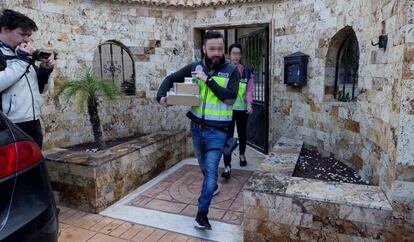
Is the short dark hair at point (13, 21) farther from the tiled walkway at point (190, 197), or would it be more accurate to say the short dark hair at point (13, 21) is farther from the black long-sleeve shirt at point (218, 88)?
the tiled walkway at point (190, 197)

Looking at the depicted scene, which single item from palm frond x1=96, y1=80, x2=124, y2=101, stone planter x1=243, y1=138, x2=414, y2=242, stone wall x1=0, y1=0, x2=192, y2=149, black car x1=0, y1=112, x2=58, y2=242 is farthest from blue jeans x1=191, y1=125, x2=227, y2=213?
stone wall x1=0, y1=0, x2=192, y2=149

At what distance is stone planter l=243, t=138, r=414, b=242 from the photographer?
1885 millimetres

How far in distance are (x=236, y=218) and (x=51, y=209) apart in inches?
74.7

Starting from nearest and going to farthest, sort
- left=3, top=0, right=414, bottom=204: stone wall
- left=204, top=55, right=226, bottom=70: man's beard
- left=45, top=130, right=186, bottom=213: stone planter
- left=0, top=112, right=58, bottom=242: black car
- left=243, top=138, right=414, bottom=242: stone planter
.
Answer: left=0, top=112, right=58, bottom=242: black car < left=243, top=138, right=414, bottom=242: stone planter < left=3, top=0, right=414, bottom=204: stone wall < left=204, top=55, right=226, bottom=70: man's beard < left=45, top=130, right=186, bottom=213: stone planter

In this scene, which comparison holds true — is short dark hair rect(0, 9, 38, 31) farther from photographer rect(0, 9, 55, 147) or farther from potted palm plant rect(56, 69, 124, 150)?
potted palm plant rect(56, 69, 124, 150)

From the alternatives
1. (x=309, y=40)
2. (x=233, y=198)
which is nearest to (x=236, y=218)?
(x=233, y=198)

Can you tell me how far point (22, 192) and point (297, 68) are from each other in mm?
3477

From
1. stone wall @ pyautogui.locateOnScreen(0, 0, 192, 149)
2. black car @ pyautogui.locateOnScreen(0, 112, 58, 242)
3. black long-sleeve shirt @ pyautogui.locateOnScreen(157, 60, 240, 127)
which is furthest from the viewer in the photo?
stone wall @ pyautogui.locateOnScreen(0, 0, 192, 149)

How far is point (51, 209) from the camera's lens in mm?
1679

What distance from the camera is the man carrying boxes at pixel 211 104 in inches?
103

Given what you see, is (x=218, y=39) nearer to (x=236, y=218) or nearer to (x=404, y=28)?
(x=404, y=28)

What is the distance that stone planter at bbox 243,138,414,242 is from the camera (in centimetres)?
227

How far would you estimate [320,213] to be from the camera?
2.41 meters

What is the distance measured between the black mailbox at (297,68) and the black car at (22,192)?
330 cm
